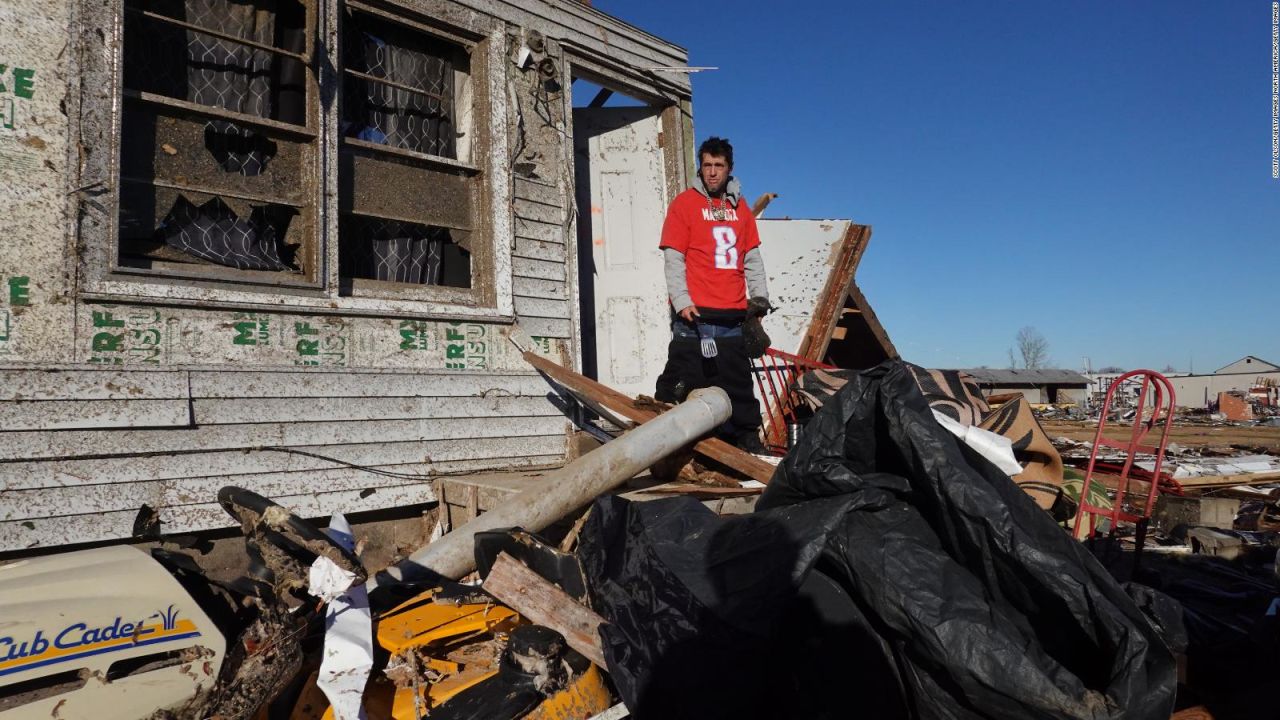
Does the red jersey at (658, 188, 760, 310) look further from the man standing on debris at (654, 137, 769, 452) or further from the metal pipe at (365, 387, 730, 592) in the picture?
the metal pipe at (365, 387, 730, 592)

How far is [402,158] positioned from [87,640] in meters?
3.41

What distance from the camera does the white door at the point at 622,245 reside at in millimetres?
6312

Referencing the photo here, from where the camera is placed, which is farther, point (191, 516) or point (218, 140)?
point (218, 140)

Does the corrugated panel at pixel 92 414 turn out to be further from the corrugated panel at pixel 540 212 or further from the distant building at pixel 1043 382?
the distant building at pixel 1043 382

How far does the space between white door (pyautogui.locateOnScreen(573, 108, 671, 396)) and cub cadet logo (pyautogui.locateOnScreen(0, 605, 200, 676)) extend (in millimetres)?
4083

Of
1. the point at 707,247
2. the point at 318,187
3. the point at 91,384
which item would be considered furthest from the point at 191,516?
the point at 707,247

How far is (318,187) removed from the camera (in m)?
4.34

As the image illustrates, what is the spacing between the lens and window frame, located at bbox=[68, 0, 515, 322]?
11.8 ft

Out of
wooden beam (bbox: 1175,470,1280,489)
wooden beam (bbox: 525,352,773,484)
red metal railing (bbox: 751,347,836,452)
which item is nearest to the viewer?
wooden beam (bbox: 525,352,773,484)

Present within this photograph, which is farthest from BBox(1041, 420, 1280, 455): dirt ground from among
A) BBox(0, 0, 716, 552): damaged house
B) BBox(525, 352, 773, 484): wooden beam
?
BBox(0, 0, 716, 552): damaged house

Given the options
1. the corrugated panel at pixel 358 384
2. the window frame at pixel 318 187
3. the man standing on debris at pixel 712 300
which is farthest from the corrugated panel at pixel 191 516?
the man standing on debris at pixel 712 300

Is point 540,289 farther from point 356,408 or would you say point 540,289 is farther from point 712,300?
point 356,408

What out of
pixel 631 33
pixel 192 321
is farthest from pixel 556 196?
pixel 192 321

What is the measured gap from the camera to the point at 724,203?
4.83 metres
